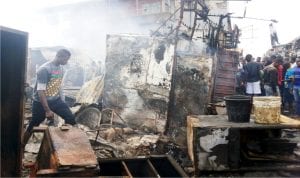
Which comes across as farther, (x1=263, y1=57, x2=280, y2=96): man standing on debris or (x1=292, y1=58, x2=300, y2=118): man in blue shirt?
(x1=263, y1=57, x2=280, y2=96): man standing on debris

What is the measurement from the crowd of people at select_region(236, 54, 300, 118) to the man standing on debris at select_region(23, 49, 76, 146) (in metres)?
6.76

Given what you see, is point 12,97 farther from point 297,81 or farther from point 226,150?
point 297,81

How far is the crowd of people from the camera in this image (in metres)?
11.1

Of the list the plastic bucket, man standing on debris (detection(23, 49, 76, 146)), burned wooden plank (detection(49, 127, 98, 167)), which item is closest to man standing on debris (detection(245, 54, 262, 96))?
the plastic bucket

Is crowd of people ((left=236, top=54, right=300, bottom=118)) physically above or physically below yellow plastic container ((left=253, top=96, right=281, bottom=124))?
above

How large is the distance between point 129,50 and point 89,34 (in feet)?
78.0

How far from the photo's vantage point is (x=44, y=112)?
6.21m

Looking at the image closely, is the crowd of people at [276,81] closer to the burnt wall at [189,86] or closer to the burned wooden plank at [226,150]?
the burnt wall at [189,86]

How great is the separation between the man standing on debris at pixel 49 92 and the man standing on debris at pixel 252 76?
6.71 m

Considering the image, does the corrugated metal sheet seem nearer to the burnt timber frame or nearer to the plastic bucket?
the plastic bucket

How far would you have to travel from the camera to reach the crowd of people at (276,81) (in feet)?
36.3

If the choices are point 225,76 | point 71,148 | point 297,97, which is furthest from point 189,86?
point 225,76

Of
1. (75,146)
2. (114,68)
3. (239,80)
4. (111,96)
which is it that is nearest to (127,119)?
(111,96)

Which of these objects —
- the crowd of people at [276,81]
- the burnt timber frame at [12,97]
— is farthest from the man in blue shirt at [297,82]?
the burnt timber frame at [12,97]
